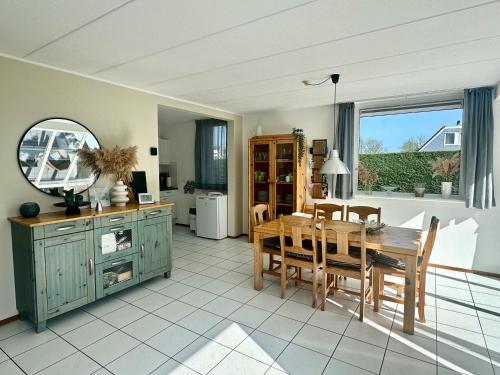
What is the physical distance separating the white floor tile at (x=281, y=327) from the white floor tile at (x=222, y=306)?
1.33 feet

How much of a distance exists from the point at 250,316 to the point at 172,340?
0.77 meters

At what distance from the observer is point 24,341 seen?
242 cm

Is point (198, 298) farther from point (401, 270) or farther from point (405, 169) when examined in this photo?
point (405, 169)

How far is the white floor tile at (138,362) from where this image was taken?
2064 millimetres

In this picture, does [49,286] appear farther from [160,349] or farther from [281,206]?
[281,206]

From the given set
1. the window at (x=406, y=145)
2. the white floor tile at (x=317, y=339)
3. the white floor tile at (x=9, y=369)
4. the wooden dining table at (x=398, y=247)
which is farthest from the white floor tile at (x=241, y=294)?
the window at (x=406, y=145)

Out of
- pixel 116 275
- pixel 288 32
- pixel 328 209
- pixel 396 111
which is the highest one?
pixel 288 32

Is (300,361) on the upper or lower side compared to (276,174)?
lower

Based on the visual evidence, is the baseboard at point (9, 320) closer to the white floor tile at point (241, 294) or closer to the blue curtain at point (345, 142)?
the white floor tile at point (241, 294)

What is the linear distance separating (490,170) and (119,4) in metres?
4.45

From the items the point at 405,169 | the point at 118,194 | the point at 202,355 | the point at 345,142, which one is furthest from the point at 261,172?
the point at 202,355

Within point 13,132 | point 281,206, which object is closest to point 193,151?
point 281,206

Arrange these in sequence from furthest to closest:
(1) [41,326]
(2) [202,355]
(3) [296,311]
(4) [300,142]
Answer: (4) [300,142] < (3) [296,311] < (1) [41,326] < (2) [202,355]

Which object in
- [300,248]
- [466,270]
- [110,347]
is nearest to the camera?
[110,347]
